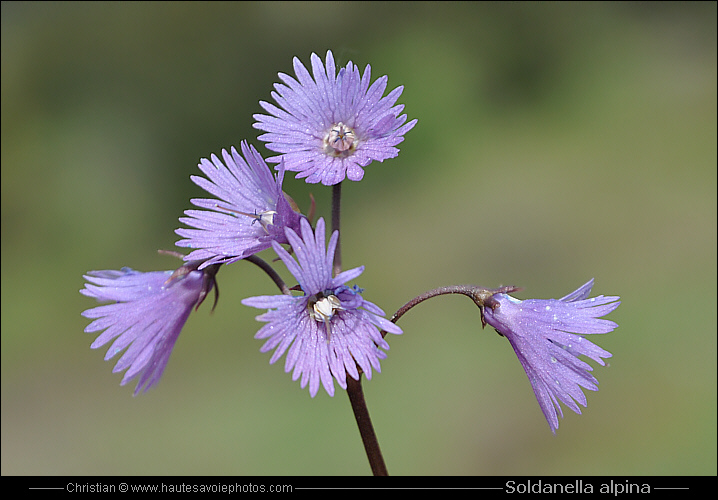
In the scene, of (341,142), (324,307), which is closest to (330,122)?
(341,142)

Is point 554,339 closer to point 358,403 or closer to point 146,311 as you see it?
point 358,403

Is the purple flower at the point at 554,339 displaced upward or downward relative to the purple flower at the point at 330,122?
downward

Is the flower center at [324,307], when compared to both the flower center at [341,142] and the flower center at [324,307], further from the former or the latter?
the flower center at [341,142]

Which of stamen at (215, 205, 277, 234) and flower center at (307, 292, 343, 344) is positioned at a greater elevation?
stamen at (215, 205, 277, 234)

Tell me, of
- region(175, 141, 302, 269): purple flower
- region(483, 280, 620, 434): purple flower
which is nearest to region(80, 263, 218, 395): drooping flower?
region(175, 141, 302, 269): purple flower

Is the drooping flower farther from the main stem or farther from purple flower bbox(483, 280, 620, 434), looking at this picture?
purple flower bbox(483, 280, 620, 434)

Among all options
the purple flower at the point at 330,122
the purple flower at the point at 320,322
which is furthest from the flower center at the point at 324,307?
the purple flower at the point at 330,122
